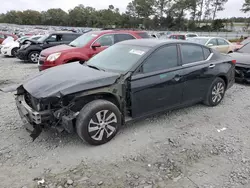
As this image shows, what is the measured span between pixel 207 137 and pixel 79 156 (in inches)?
83.2

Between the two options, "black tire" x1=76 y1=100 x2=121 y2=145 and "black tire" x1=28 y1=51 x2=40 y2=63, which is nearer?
"black tire" x1=76 y1=100 x2=121 y2=145

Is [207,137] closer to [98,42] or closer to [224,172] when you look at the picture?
[224,172]

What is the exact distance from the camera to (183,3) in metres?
66.0

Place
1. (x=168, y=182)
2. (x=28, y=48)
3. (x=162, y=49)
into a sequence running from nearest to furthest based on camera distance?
(x=168, y=182) → (x=162, y=49) → (x=28, y=48)

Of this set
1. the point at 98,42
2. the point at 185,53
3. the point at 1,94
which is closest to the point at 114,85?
the point at 185,53

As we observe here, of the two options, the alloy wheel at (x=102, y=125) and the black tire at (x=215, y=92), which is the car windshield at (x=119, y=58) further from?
the black tire at (x=215, y=92)

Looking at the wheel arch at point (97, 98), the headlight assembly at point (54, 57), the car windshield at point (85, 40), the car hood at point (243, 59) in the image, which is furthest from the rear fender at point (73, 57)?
the car hood at point (243, 59)

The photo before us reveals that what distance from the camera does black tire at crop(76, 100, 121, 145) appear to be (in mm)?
3244

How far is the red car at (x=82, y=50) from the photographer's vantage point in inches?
288

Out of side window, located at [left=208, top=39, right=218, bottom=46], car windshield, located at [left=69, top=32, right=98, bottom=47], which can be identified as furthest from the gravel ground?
side window, located at [left=208, top=39, right=218, bottom=46]

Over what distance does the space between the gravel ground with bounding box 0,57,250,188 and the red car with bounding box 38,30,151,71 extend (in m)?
3.25

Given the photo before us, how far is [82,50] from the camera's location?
753 centimetres

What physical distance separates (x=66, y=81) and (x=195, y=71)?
2.48 meters

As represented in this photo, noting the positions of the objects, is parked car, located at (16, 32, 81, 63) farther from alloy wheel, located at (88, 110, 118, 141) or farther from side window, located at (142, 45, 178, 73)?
alloy wheel, located at (88, 110, 118, 141)
